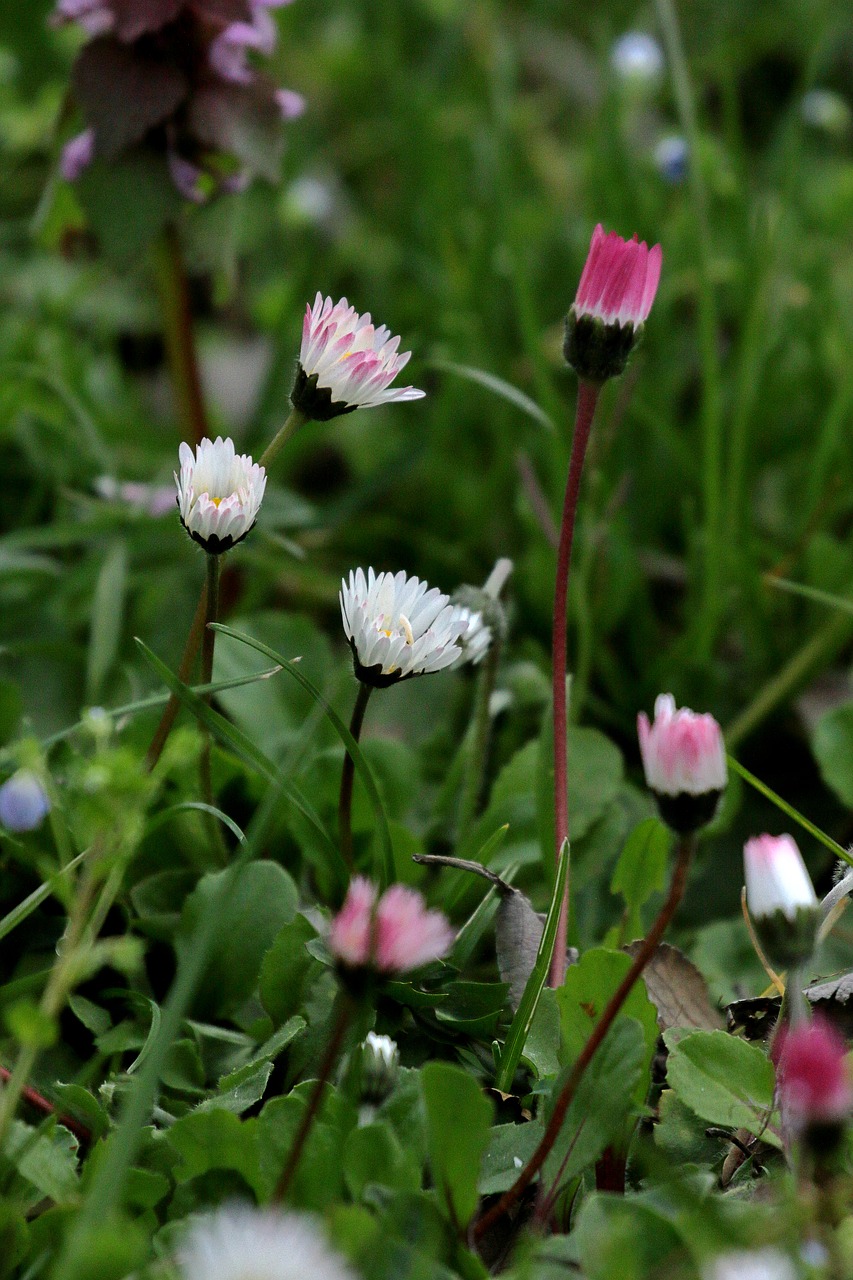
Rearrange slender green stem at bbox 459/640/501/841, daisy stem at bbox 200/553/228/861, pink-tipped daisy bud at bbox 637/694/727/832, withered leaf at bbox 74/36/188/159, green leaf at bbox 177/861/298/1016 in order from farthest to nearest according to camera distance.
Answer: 1. withered leaf at bbox 74/36/188/159
2. slender green stem at bbox 459/640/501/841
3. green leaf at bbox 177/861/298/1016
4. daisy stem at bbox 200/553/228/861
5. pink-tipped daisy bud at bbox 637/694/727/832

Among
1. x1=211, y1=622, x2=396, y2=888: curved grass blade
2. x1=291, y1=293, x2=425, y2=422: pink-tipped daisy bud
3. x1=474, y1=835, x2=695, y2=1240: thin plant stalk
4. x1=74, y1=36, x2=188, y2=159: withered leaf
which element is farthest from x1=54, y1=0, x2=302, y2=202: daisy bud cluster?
x1=474, y1=835, x2=695, y2=1240: thin plant stalk

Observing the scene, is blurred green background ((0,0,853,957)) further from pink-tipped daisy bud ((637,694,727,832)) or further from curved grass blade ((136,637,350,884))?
pink-tipped daisy bud ((637,694,727,832))

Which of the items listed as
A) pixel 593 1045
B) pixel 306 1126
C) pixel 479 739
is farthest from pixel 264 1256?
pixel 479 739

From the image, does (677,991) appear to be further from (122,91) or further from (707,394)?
(122,91)

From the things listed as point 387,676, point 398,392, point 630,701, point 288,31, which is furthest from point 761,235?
point 288,31

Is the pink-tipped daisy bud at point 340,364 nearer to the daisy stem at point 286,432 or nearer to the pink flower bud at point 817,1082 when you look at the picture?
the daisy stem at point 286,432

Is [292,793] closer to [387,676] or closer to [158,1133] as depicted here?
[387,676]
